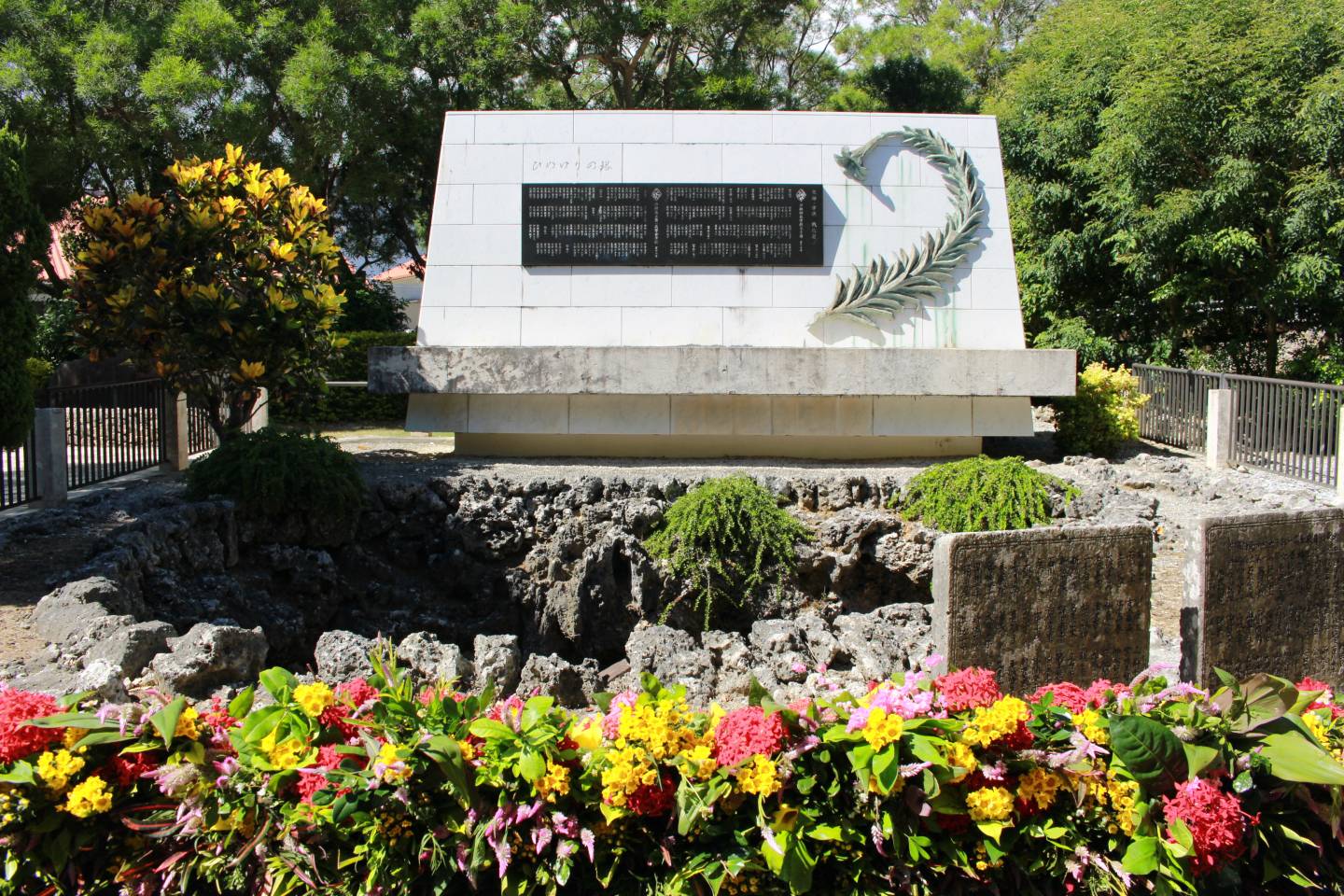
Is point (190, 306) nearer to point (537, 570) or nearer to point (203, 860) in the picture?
point (537, 570)

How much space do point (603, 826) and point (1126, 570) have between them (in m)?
3.47

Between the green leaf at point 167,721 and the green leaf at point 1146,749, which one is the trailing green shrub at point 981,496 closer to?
the green leaf at point 1146,749

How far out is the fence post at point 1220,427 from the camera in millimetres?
11734

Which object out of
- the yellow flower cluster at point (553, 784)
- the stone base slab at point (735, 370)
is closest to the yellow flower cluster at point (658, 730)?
the yellow flower cluster at point (553, 784)

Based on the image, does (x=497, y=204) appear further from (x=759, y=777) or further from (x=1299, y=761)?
(x=1299, y=761)

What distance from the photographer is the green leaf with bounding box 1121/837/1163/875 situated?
2930 mm

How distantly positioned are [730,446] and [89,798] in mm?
9128

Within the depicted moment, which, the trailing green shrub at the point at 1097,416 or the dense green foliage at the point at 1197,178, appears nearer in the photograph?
the trailing green shrub at the point at 1097,416

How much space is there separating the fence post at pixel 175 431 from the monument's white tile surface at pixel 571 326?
3763 millimetres

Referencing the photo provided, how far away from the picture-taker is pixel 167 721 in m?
3.03

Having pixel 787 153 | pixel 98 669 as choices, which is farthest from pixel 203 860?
pixel 787 153

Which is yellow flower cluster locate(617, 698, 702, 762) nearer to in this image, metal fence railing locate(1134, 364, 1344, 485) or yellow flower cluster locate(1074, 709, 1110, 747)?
yellow flower cluster locate(1074, 709, 1110, 747)

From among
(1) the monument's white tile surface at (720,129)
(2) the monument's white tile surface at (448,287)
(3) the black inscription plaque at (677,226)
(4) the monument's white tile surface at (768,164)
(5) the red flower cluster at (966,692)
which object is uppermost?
Answer: (1) the monument's white tile surface at (720,129)

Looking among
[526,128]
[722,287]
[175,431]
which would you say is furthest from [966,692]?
[175,431]
